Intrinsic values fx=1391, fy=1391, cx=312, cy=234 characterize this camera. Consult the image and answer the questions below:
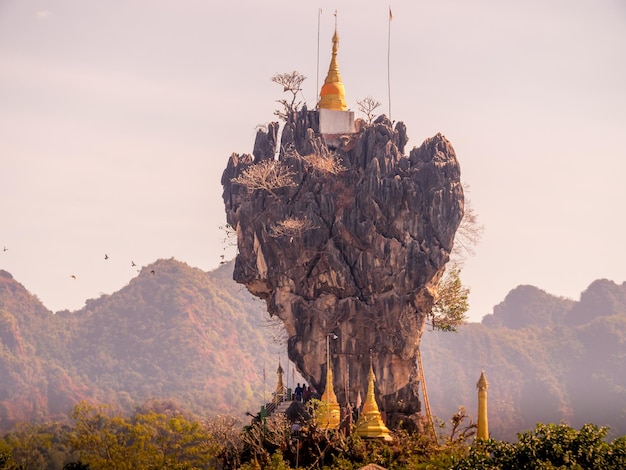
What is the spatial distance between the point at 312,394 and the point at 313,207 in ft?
24.1

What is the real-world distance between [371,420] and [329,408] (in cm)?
175

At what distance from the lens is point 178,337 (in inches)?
5005

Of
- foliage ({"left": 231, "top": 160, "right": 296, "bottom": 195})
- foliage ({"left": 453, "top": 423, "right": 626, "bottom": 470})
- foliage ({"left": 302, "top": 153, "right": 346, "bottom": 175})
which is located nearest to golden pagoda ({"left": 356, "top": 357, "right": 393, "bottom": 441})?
foliage ({"left": 453, "top": 423, "right": 626, "bottom": 470})

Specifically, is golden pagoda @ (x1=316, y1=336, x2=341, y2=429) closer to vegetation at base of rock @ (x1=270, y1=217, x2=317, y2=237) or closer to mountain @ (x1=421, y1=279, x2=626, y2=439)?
vegetation at base of rock @ (x1=270, y1=217, x2=317, y2=237)

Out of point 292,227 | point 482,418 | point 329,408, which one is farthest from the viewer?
point 292,227

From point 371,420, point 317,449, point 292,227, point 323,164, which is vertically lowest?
point 317,449

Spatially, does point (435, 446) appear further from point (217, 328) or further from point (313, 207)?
point (217, 328)

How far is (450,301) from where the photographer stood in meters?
57.3

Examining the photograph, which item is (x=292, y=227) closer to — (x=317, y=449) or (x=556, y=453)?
(x=317, y=449)

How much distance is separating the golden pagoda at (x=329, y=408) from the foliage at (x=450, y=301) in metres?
6.08

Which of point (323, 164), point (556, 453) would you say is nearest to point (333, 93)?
point (323, 164)

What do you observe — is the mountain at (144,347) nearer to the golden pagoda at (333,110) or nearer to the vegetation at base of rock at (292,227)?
the golden pagoda at (333,110)

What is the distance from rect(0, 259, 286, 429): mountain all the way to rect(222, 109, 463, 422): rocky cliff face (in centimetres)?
5920

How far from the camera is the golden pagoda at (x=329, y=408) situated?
168 ft
